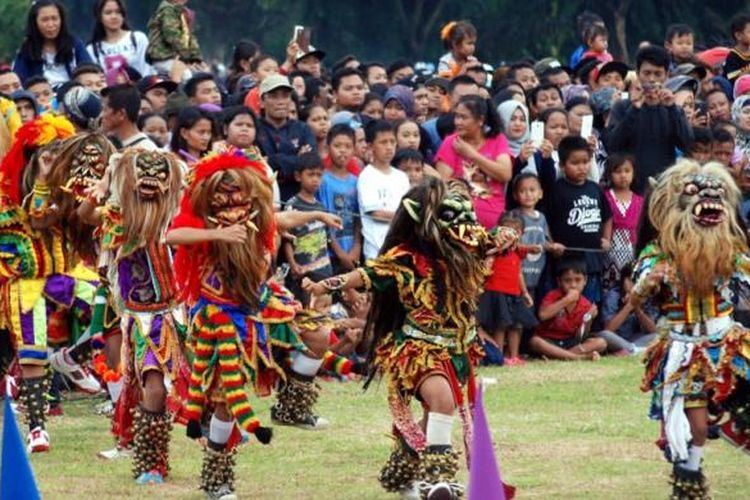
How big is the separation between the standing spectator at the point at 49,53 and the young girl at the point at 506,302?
3793mm

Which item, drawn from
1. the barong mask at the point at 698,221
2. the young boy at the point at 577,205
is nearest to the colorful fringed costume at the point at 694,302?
the barong mask at the point at 698,221

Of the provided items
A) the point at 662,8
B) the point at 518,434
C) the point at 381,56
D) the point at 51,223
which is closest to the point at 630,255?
the point at 518,434

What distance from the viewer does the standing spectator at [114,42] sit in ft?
56.7

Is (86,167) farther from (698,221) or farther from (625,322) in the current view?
(625,322)

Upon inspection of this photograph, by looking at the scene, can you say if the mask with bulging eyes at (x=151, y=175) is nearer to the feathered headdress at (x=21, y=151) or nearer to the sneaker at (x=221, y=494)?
the feathered headdress at (x=21, y=151)

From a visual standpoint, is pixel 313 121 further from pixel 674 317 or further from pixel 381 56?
pixel 381 56

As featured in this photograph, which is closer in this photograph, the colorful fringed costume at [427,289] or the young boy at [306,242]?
the colorful fringed costume at [427,289]

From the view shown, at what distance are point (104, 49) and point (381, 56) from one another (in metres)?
21.2

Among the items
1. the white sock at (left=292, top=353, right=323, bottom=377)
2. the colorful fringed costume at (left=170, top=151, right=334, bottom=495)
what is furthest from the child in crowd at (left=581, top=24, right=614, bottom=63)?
the colorful fringed costume at (left=170, top=151, right=334, bottom=495)

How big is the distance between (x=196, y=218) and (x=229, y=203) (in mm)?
191

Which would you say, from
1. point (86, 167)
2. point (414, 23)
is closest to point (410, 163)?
point (86, 167)

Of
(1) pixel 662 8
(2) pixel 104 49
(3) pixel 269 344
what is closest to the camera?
(3) pixel 269 344

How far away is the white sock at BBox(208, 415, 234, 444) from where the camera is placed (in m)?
11.0

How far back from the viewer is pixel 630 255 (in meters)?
16.7
